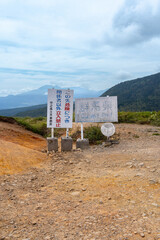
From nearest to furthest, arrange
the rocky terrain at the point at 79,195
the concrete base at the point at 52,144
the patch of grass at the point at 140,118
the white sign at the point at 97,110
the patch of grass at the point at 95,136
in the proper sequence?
the rocky terrain at the point at 79,195, the concrete base at the point at 52,144, the white sign at the point at 97,110, the patch of grass at the point at 95,136, the patch of grass at the point at 140,118

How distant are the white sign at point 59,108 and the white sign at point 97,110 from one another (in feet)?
2.04

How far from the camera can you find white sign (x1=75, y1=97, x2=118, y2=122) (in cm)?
884

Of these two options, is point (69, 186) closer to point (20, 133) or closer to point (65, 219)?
point (65, 219)

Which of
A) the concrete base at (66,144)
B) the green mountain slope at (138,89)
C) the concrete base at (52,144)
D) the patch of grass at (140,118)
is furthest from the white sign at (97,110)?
the green mountain slope at (138,89)

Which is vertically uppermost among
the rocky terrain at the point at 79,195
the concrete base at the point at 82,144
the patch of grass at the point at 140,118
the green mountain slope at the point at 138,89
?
the green mountain slope at the point at 138,89

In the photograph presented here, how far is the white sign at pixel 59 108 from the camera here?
826 cm

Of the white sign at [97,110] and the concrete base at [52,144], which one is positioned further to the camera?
the white sign at [97,110]

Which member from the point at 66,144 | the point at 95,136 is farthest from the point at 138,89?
the point at 66,144

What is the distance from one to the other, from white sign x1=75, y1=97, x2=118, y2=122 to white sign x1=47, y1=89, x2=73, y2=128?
0.62 m

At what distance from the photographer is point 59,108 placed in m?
8.30

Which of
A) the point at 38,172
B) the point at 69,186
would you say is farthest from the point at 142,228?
the point at 38,172

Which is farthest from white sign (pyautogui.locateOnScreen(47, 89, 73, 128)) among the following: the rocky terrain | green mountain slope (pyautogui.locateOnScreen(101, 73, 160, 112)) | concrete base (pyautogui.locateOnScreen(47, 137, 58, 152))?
green mountain slope (pyautogui.locateOnScreen(101, 73, 160, 112))

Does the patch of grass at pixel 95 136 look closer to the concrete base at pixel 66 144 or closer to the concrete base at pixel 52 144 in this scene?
the concrete base at pixel 66 144

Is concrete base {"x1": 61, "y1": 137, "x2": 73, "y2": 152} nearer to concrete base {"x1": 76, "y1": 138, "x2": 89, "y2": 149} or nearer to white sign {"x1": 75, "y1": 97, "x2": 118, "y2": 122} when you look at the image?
concrete base {"x1": 76, "y1": 138, "x2": 89, "y2": 149}
